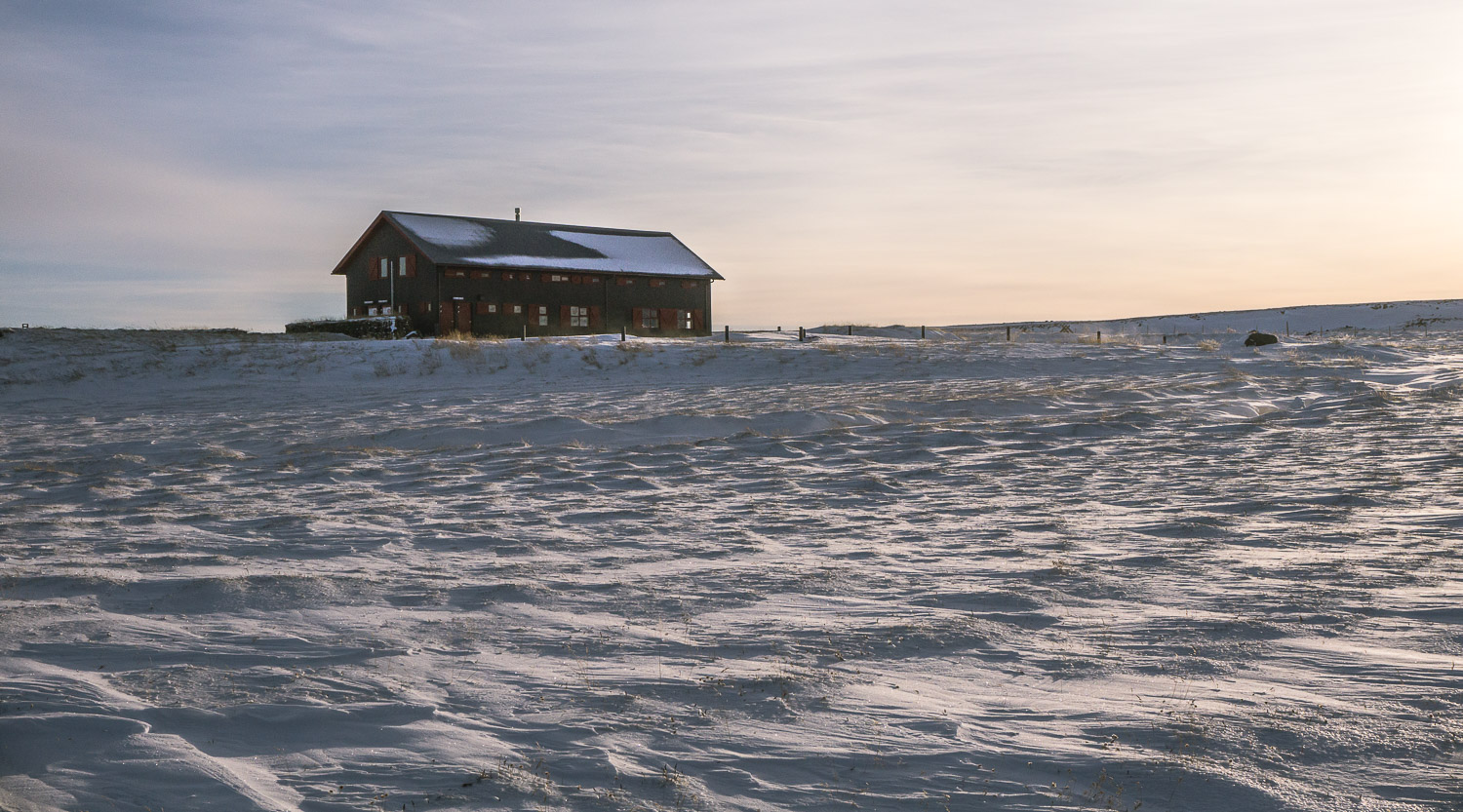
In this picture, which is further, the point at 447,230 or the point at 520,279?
the point at 447,230

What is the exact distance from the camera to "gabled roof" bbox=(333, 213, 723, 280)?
41.0 metres

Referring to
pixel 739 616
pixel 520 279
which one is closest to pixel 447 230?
pixel 520 279

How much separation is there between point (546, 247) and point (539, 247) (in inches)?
13.5

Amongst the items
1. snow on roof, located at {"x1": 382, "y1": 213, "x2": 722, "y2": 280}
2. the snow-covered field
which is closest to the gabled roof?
snow on roof, located at {"x1": 382, "y1": 213, "x2": 722, "y2": 280}

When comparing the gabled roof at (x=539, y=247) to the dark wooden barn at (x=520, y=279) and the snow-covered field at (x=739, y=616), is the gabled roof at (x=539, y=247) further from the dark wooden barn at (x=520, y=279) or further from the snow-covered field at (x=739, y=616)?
the snow-covered field at (x=739, y=616)

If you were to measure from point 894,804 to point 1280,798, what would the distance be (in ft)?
4.55

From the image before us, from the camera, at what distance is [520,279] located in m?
41.9

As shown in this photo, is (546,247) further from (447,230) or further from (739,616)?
(739,616)

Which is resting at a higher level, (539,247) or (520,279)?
Answer: (539,247)

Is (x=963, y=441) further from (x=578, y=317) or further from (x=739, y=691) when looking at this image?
(x=578, y=317)

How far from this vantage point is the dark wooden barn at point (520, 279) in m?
40.5

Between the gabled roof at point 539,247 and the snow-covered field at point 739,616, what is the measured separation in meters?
25.8

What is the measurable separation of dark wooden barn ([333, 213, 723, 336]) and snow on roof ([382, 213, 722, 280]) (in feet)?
0.16

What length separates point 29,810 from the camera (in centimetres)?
377
